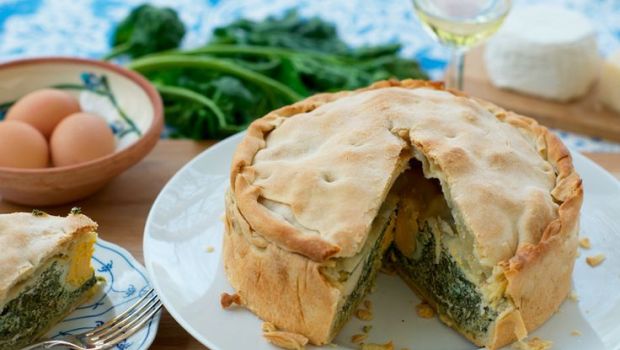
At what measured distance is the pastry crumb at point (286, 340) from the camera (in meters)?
2.70

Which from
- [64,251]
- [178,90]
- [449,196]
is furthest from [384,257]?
[178,90]

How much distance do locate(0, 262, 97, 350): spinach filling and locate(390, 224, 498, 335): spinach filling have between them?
1.21 m

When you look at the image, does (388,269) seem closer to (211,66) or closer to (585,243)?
(585,243)

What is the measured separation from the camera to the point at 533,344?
2.74 m

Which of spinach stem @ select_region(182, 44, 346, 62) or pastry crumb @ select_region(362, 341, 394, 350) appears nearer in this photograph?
pastry crumb @ select_region(362, 341, 394, 350)

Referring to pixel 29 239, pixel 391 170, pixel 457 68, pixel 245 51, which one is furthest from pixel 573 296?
pixel 245 51

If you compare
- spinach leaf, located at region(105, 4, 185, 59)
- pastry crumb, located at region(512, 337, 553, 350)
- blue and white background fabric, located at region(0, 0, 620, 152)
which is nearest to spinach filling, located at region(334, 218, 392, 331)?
pastry crumb, located at region(512, 337, 553, 350)

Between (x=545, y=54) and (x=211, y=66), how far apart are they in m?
1.84

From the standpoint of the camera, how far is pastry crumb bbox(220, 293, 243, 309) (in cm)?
287

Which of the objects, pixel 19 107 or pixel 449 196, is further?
pixel 19 107

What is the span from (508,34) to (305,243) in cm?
256

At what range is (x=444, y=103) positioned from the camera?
3281mm

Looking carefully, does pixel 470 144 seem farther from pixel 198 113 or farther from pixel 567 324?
pixel 198 113

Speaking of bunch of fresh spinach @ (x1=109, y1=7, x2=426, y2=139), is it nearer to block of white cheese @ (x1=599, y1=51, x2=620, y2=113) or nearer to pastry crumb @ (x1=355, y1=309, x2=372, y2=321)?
block of white cheese @ (x1=599, y1=51, x2=620, y2=113)
